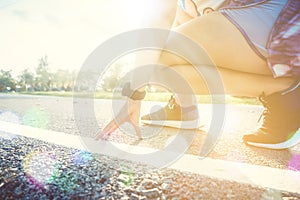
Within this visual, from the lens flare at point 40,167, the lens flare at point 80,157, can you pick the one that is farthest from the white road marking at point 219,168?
the lens flare at point 40,167

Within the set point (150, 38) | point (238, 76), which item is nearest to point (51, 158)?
point (150, 38)

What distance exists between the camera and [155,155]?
3.51 ft

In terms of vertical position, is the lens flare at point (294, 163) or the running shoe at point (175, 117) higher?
the running shoe at point (175, 117)

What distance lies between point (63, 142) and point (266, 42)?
1131 millimetres

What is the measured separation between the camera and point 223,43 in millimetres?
1389

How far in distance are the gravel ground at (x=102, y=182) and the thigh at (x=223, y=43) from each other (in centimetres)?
82

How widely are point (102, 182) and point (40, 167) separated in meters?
0.25

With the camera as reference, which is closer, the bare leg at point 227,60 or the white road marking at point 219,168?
the white road marking at point 219,168

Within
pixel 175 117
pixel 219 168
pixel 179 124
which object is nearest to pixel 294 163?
pixel 219 168

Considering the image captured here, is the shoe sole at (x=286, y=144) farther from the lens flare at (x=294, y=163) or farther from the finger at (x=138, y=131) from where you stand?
the finger at (x=138, y=131)

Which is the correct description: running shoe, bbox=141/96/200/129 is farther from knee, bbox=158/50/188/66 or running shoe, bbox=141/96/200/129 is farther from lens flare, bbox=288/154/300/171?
lens flare, bbox=288/154/300/171

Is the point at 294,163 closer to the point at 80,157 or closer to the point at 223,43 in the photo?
the point at 223,43

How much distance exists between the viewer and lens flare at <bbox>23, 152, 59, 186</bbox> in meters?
0.75

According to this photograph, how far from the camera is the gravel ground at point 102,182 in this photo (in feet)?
2.21
